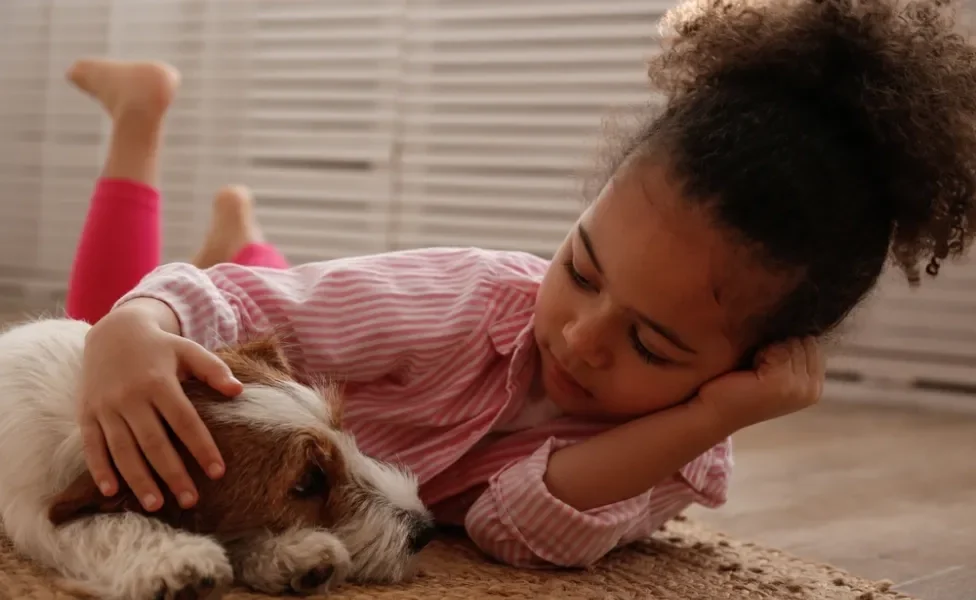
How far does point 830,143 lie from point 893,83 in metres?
0.10

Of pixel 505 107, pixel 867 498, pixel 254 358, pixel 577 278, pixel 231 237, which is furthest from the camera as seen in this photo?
pixel 505 107

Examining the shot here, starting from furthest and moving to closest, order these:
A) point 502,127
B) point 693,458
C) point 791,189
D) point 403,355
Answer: point 502,127 < point 403,355 < point 693,458 < point 791,189

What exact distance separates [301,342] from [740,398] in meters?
0.57

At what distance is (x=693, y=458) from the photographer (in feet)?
4.44

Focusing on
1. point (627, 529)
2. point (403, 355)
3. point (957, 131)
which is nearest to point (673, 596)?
point (627, 529)

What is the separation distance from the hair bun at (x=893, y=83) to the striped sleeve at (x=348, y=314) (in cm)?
45

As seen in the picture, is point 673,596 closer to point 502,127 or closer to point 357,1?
point 502,127

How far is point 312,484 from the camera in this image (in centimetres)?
113

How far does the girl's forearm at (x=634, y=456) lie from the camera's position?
1312 mm

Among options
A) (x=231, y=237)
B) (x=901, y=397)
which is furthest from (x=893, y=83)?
(x=901, y=397)

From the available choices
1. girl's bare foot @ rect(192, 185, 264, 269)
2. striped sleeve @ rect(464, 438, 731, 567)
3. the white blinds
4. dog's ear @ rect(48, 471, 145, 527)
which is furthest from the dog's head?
the white blinds

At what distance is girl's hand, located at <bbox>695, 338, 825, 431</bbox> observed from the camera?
1300 millimetres

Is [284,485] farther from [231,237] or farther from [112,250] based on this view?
[231,237]

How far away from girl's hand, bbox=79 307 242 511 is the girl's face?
0.43 meters
